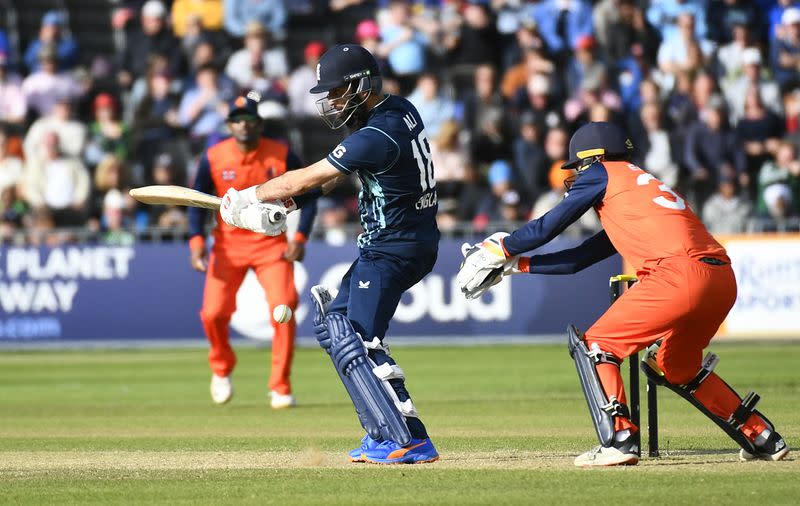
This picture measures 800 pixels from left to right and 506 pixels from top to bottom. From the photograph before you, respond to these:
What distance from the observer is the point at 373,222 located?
8.38m

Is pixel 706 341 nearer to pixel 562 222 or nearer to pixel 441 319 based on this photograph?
pixel 562 222

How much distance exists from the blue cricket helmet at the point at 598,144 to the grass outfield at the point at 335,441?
5.65 feet

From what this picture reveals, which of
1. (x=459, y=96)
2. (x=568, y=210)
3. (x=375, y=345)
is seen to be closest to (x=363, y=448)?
(x=375, y=345)

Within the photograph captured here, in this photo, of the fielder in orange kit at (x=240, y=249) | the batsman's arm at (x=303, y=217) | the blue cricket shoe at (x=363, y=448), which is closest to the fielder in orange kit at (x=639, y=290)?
the blue cricket shoe at (x=363, y=448)

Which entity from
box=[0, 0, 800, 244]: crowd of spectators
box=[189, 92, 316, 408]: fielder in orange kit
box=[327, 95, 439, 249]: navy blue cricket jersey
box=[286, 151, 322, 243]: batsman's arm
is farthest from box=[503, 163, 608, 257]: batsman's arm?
box=[0, 0, 800, 244]: crowd of spectators

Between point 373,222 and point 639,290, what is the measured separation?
62.8 inches

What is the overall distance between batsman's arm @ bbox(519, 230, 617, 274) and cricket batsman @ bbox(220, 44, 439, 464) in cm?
62

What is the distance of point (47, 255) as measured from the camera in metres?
20.5

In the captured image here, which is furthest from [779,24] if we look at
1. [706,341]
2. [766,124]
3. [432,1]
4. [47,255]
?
[706,341]

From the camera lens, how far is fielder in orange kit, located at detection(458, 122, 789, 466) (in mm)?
7750

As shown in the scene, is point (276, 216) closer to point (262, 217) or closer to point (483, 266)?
point (262, 217)

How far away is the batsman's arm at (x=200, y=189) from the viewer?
42.2 feet

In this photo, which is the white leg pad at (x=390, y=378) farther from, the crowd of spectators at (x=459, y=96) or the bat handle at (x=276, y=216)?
the crowd of spectators at (x=459, y=96)

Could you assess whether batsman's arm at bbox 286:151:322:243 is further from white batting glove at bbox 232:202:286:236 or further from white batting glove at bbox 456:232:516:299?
white batting glove at bbox 456:232:516:299
